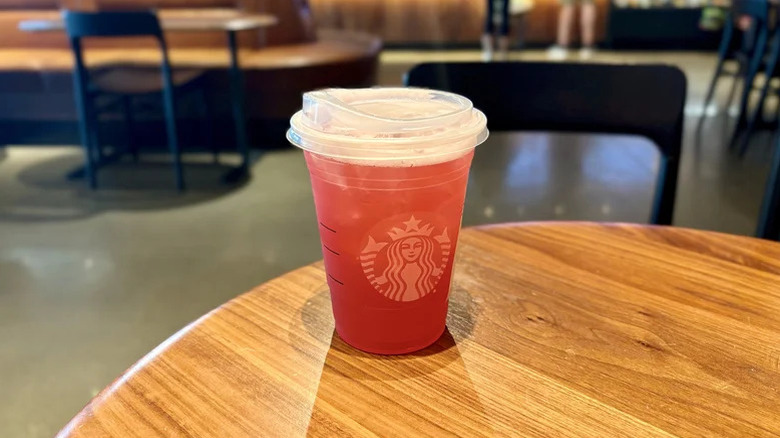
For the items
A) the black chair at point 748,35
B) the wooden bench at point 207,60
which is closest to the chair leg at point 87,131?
the wooden bench at point 207,60

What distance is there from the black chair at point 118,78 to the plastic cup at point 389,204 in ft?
8.61

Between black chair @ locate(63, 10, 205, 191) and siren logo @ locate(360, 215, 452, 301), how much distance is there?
2704 mm

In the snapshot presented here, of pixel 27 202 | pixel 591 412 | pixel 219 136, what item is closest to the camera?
pixel 591 412

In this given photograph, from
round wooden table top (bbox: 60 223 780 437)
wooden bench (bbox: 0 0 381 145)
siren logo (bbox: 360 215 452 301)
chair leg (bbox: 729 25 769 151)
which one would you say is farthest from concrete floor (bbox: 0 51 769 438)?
siren logo (bbox: 360 215 452 301)

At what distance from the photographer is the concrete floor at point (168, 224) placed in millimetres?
1858

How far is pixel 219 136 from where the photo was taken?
4055mm

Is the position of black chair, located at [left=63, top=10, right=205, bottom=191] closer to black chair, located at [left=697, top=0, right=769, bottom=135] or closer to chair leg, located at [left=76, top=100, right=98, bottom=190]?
chair leg, located at [left=76, top=100, right=98, bottom=190]

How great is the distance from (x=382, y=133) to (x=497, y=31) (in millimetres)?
6817

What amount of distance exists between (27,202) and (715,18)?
7.06 m

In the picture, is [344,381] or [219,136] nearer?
[344,381]

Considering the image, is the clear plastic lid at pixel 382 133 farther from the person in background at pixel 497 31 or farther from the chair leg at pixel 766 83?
the person in background at pixel 497 31

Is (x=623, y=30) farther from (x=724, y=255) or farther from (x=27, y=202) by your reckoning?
(x=724, y=255)

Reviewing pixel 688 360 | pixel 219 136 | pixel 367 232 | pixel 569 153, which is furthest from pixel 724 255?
pixel 219 136

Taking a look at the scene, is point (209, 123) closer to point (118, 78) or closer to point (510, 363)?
point (118, 78)
